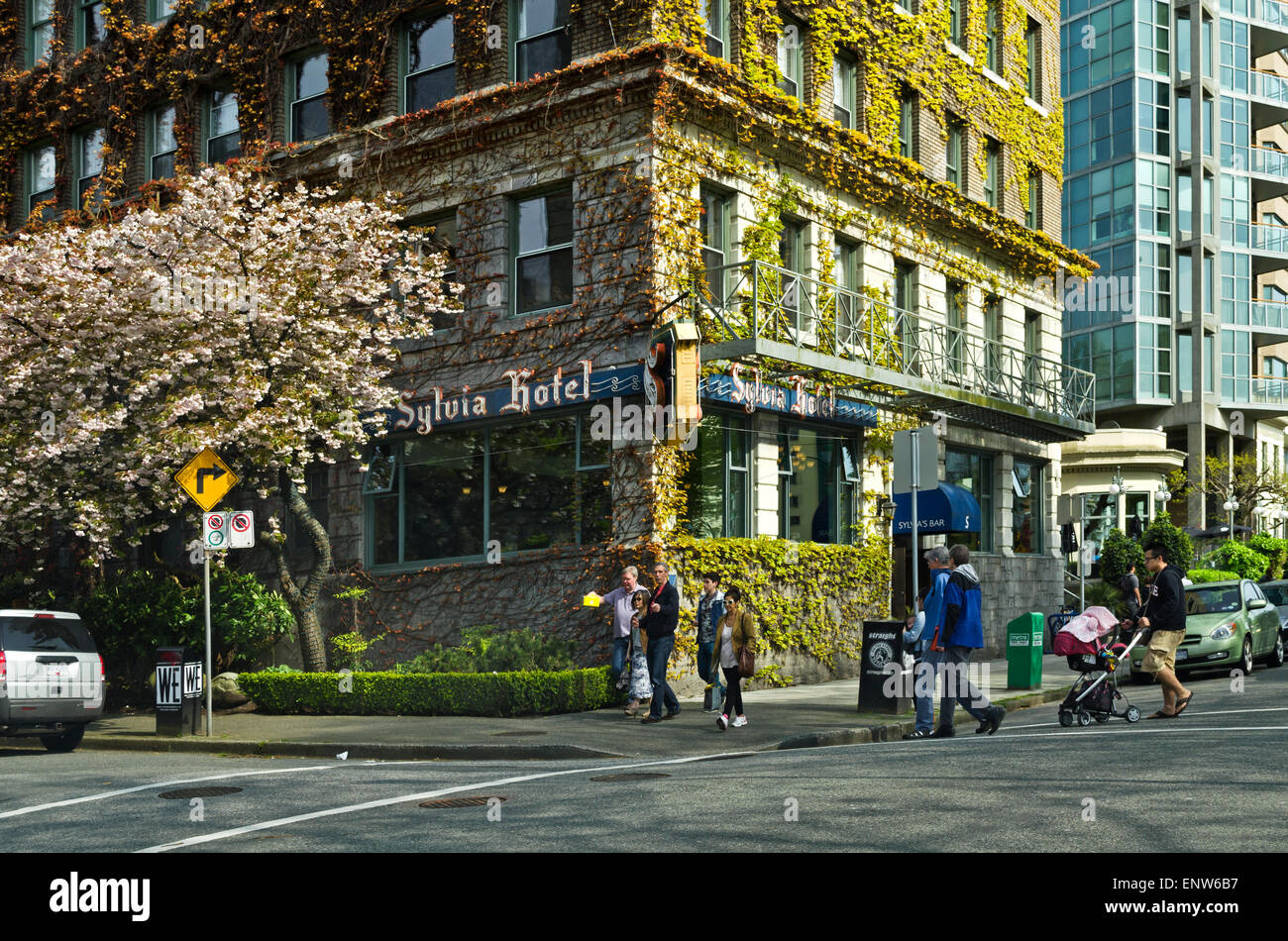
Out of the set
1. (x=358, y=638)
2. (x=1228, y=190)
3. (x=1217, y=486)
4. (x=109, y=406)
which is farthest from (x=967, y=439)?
(x=1228, y=190)

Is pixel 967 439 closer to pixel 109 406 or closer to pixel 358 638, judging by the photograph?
pixel 358 638

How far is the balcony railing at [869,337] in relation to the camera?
70.2ft

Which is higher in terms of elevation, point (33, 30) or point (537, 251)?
point (33, 30)

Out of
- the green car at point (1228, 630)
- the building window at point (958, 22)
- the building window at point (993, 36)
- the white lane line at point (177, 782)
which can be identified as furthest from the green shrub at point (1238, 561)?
the white lane line at point (177, 782)

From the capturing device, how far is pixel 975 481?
29219 millimetres

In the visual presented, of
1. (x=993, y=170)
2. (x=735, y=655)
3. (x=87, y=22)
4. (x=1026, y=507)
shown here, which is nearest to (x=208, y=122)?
(x=87, y=22)

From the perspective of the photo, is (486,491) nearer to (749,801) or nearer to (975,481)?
(975,481)

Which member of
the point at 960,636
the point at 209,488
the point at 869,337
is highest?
the point at 869,337

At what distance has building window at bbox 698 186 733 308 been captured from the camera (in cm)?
2198

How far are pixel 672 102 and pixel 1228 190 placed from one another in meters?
44.4

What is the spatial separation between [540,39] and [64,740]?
13.1 metres

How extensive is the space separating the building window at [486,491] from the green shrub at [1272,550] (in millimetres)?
34621

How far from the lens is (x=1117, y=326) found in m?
55.6

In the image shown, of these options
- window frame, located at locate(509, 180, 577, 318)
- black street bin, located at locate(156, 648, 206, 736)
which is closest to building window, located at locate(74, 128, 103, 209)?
window frame, located at locate(509, 180, 577, 318)
